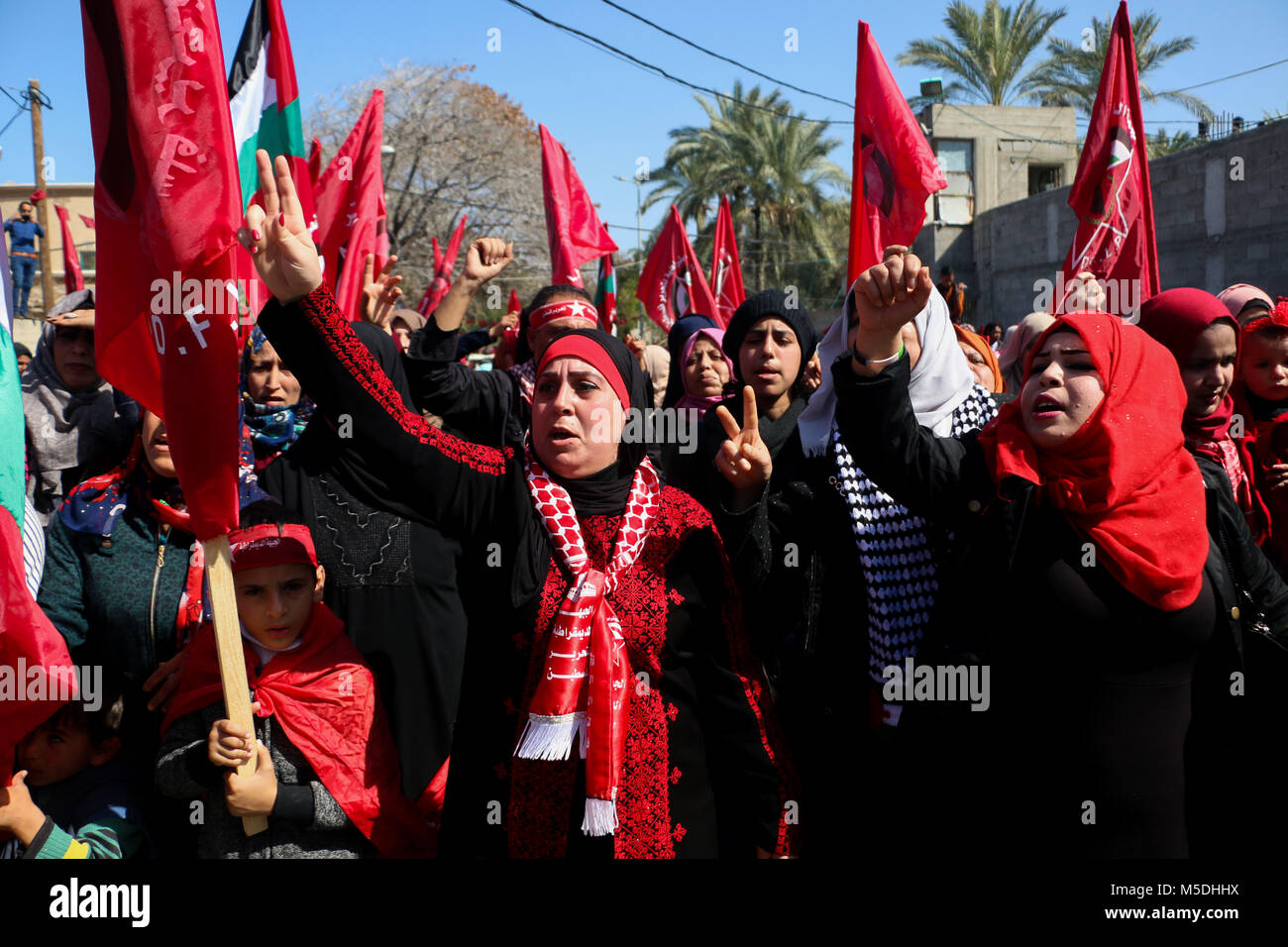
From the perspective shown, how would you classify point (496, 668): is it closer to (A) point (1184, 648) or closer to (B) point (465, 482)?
(B) point (465, 482)

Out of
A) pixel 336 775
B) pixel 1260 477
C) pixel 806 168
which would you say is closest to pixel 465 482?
pixel 336 775

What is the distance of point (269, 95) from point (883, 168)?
246 cm

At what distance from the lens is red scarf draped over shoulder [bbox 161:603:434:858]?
240cm

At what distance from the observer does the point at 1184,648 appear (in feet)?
7.14

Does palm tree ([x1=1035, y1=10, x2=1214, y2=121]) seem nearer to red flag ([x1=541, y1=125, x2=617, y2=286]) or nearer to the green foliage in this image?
the green foliage

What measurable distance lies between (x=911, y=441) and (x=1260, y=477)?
6.11 ft

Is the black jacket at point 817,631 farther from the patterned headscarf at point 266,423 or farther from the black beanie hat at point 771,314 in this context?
the patterned headscarf at point 266,423

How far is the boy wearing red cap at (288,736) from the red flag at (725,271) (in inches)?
244

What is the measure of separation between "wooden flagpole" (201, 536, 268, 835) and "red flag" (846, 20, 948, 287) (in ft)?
8.15

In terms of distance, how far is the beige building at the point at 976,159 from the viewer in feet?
70.8

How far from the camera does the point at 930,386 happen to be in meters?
2.65

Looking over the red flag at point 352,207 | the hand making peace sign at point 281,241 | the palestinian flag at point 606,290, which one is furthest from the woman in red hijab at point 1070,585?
the palestinian flag at point 606,290

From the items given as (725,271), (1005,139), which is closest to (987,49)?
(1005,139)

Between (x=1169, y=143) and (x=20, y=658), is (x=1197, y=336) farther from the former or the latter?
(x=1169, y=143)
